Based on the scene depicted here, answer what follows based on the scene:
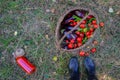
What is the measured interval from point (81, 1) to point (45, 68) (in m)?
1.18

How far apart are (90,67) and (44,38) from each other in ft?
2.79

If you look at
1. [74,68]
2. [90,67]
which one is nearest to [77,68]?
[74,68]

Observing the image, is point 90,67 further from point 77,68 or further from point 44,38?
point 44,38

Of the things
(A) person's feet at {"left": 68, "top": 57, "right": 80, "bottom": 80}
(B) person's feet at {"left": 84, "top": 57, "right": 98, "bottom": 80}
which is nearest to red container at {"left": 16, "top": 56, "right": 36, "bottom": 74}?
(A) person's feet at {"left": 68, "top": 57, "right": 80, "bottom": 80}

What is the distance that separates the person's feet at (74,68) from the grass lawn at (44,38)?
0.09 m

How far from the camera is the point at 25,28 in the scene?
161 inches

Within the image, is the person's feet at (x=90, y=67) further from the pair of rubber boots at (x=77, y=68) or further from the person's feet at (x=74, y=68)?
the person's feet at (x=74, y=68)

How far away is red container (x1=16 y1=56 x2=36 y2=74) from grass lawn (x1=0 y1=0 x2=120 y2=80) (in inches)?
3.9

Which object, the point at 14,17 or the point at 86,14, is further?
the point at 14,17

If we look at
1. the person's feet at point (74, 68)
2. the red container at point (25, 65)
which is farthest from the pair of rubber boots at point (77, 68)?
the red container at point (25, 65)

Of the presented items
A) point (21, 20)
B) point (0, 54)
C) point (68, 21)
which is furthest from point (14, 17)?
point (68, 21)

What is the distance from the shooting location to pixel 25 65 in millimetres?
3863

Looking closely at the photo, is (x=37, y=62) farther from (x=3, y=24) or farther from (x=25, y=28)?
(x=3, y=24)

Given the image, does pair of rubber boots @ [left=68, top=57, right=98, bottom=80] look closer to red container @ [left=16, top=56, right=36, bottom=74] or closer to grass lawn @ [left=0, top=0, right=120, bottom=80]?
grass lawn @ [left=0, top=0, right=120, bottom=80]
